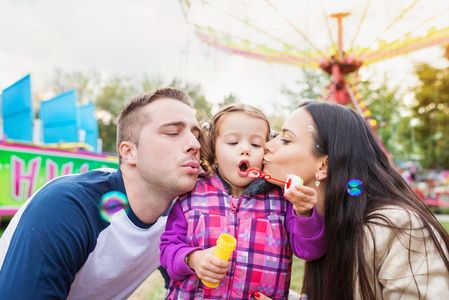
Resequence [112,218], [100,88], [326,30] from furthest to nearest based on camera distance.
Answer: [100,88] → [326,30] → [112,218]

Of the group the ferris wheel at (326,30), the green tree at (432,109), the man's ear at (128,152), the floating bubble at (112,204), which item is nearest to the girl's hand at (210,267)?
the floating bubble at (112,204)

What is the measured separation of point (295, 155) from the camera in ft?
5.76

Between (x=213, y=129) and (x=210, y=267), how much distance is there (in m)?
0.82

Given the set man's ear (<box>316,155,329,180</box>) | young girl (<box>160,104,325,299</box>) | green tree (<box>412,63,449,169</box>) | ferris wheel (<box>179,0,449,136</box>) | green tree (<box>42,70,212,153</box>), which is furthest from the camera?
green tree (<box>42,70,212,153</box>)

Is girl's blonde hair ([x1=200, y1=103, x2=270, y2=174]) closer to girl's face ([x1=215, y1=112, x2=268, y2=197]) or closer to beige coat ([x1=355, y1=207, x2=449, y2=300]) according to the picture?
girl's face ([x1=215, y1=112, x2=268, y2=197])

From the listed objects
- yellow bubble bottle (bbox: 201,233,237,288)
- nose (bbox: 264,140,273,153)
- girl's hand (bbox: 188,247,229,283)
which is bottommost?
girl's hand (bbox: 188,247,229,283)

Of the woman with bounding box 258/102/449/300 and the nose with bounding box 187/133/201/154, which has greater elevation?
the nose with bounding box 187/133/201/154

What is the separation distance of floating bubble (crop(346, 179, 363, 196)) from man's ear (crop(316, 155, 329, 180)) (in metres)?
0.13

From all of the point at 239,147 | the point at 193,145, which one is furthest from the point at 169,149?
the point at 239,147

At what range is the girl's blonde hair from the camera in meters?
1.95

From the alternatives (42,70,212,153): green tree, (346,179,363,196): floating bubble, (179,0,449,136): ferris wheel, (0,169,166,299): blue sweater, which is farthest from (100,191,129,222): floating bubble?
(42,70,212,153): green tree

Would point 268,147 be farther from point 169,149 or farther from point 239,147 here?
point 169,149

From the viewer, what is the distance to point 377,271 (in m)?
1.53

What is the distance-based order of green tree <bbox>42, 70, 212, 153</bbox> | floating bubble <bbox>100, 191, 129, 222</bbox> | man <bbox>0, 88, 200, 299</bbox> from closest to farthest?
man <bbox>0, 88, 200, 299</bbox> < floating bubble <bbox>100, 191, 129, 222</bbox> < green tree <bbox>42, 70, 212, 153</bbox>
